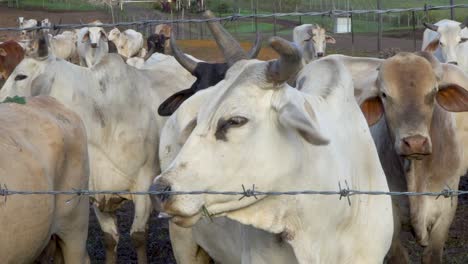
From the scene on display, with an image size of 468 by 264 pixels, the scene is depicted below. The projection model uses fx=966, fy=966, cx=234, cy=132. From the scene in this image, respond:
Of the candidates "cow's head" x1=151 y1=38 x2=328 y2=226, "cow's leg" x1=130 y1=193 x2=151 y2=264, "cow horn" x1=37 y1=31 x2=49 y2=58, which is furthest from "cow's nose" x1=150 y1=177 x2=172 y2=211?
"cow horn" x1=37 y1=31 x2=49 y2=58

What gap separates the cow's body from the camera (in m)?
5.38

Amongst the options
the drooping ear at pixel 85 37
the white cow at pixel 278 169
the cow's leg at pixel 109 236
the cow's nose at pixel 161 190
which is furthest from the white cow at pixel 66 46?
the cow's nose at pixel 161 190

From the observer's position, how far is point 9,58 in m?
12.6

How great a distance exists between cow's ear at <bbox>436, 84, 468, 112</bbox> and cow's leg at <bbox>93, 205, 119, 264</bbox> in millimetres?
3257

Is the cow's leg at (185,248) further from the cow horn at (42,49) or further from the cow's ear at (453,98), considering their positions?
the cow horn at (42,49)

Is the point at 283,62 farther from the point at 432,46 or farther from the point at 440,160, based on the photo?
the point at 432,46

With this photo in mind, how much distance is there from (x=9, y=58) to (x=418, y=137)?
815 centimetres

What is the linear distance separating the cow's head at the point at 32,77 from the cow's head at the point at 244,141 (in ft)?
13.7

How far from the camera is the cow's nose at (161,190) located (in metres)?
3.79

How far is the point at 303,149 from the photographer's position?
4148mm

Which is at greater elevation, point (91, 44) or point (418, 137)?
point (418, 137)

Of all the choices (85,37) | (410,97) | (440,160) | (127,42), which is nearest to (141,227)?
(440,160)

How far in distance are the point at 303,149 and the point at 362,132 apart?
2.04ft

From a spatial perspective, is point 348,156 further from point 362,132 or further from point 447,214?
point 447,214
